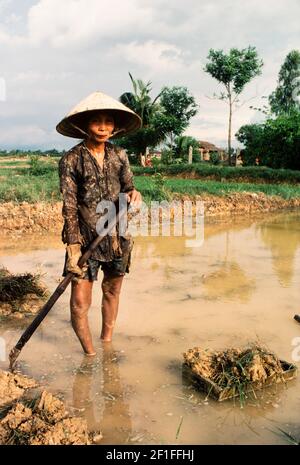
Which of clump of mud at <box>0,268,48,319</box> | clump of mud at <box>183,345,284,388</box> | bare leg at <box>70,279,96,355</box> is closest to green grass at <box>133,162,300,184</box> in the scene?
clump of mud at <box>0,268,48,319</box>

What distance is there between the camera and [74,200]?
8.88ft

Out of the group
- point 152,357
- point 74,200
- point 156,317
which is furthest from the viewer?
point 156,317

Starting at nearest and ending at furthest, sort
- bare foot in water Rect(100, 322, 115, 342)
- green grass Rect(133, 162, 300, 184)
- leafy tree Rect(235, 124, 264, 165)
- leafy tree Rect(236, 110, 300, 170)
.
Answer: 1. bare foot in water Rect(100, 322, 115, 342)
2. green grass Rect(133, 162, 300, 184)
3. leafy tree Rect(236, 110, 300, 170)
4. leafy tree Rect(235, 124, 264, 165)


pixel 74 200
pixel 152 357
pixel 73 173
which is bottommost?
pixel 152 357

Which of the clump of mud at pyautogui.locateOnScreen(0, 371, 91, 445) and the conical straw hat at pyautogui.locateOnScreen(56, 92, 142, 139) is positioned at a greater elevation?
the conical straw hat at pyautogui.locateOnScreen(56, 92, 142, 139)

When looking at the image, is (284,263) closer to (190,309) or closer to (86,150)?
(190,309)

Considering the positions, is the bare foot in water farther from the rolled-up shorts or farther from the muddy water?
the rolled-up shorts

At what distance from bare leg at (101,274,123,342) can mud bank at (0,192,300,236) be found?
4.54 m

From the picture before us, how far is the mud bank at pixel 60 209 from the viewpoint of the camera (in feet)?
24.3

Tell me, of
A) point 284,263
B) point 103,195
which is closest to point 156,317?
point 103,195

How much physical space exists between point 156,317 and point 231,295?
101 centimetres

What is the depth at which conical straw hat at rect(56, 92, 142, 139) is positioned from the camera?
8.59 feet

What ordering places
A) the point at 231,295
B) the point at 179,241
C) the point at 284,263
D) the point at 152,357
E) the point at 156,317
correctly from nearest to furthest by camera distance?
the point at 152,357 < the point at 156,317 < the point at 231,295 < the point at 284,263 < the point at 179,241

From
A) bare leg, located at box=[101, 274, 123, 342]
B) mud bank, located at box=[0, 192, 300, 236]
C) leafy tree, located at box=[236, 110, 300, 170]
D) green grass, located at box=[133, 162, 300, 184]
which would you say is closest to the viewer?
bare leg, located at box=[101, 274, 123, 342]
